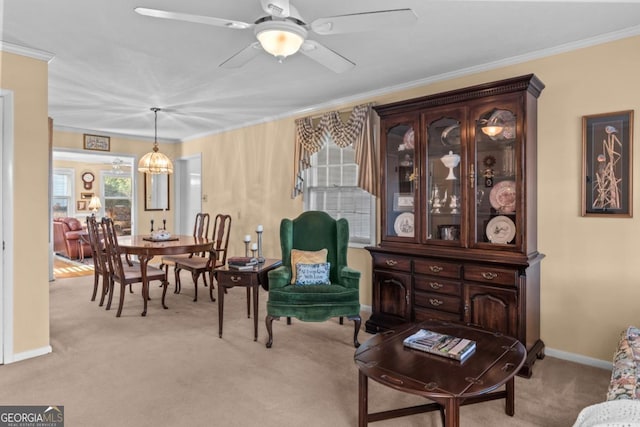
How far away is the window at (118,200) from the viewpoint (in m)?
11.1

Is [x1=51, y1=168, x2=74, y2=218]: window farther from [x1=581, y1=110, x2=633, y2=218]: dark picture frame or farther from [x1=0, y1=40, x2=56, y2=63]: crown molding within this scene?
[x1=581, y1=110, x2=633, y2=218]: dark picture frame

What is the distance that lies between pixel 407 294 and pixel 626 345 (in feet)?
5.34

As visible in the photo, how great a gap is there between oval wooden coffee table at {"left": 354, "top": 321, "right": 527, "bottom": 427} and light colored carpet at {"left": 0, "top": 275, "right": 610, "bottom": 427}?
0.21 m

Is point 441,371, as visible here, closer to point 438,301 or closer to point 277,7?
point 438,301

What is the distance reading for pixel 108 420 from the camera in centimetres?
224

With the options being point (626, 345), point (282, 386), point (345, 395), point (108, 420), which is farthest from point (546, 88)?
point (108, 420)

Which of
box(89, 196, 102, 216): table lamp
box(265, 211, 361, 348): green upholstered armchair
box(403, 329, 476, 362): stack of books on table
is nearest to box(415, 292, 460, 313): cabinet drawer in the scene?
box(265, 211, 361, 348): green upholstered armchair

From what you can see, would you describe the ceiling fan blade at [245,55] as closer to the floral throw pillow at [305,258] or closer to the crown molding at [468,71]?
the floral throw pillow at [305,258]

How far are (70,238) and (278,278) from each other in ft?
22.3

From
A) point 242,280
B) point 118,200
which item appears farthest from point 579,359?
point 118,200

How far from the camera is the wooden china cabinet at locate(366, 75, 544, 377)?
295 cm

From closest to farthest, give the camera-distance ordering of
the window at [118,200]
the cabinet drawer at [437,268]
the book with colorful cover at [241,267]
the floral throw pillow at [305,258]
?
the cabinet drawer at [437,268] < the book with colorful cover at [241,267] < the floral throw pillow at [305,258] < the window at [118,200]

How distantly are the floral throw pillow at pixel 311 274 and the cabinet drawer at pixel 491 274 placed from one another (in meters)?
1.28

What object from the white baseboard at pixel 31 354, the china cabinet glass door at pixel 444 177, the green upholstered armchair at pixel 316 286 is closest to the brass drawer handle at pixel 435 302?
the china cabinet glass door at pixel 444 177
